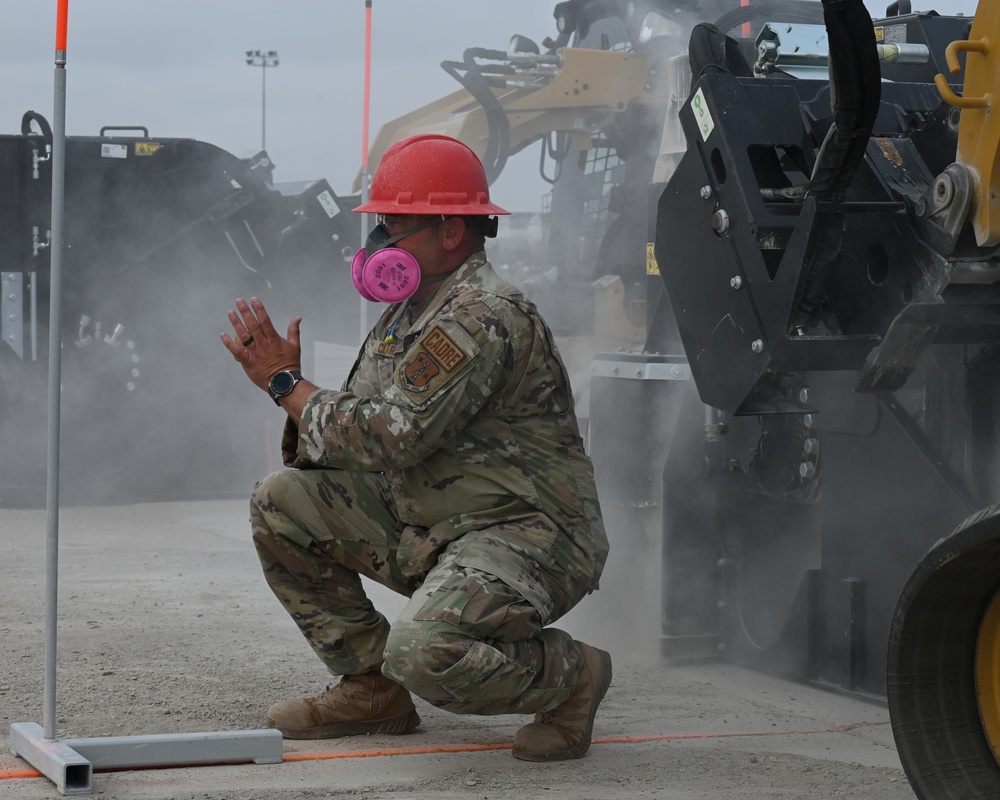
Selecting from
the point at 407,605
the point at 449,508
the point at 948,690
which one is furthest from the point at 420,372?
the point at 948,690

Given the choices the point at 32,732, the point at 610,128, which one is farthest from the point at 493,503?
the point at 610,128

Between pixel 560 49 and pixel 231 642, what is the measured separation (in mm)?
5453

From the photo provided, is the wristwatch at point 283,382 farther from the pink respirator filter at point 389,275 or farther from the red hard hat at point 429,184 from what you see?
the red hard hat at point 429,184

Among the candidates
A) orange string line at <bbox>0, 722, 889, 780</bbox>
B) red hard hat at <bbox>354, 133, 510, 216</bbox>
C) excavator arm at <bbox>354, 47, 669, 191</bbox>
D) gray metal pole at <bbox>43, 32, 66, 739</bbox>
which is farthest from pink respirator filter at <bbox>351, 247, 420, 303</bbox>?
excavator arm at <bbox>354, 47, 669, 191</bbox>

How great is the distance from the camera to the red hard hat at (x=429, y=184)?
9.89ft

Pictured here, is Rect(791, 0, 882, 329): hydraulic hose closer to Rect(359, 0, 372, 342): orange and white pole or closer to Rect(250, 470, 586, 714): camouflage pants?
Rect(250, 470, 586, 714): camouflage pants

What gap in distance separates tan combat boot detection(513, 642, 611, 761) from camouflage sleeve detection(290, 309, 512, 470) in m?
0.58

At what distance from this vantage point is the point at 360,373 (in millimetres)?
3160

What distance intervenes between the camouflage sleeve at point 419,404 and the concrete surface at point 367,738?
2.05ft

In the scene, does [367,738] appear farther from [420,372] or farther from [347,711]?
[420,372]

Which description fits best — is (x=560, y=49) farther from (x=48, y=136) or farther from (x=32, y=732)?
(x=32, y=732)

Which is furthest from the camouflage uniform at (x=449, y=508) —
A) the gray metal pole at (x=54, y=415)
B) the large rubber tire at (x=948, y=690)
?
the large rubber tire at (x=948, y=690)

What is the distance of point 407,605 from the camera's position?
2.79m

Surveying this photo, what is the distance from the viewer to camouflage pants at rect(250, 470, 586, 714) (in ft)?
8.91
